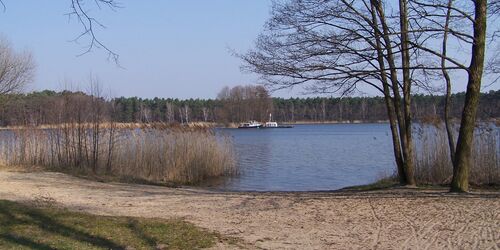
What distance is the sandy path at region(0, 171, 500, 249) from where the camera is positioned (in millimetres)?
7543

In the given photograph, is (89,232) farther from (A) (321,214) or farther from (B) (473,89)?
(B) (473,89)

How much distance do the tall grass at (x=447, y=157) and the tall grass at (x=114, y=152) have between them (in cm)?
852

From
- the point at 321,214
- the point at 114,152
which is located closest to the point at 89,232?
the point at 321,214

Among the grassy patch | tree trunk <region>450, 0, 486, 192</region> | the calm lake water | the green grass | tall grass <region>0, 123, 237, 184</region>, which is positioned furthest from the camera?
tall grass <region>0, 123, 237, 184</region>

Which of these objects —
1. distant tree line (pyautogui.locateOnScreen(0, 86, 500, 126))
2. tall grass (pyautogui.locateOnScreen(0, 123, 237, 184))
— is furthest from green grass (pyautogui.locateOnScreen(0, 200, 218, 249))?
tall grass (pyautogui.locateOnScreen(0, 123, 237, 184))

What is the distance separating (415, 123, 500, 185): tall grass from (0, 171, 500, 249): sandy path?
11.4 ft

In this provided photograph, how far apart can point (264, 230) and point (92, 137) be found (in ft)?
42.6

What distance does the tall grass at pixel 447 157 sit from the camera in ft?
47.8

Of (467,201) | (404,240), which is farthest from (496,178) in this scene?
(404,240)

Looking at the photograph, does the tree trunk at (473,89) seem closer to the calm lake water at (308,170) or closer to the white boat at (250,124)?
the calm lake water at (308,170)

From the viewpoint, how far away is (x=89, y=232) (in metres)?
7.54

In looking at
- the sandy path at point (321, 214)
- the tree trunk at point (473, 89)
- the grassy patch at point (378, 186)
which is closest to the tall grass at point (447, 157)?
the grassy patch at point (378, 186)

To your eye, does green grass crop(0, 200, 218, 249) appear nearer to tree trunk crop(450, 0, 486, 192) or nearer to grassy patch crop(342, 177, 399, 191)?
tree trunk crop(450, 0, 486, 192)

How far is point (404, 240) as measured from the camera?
7512 mm
